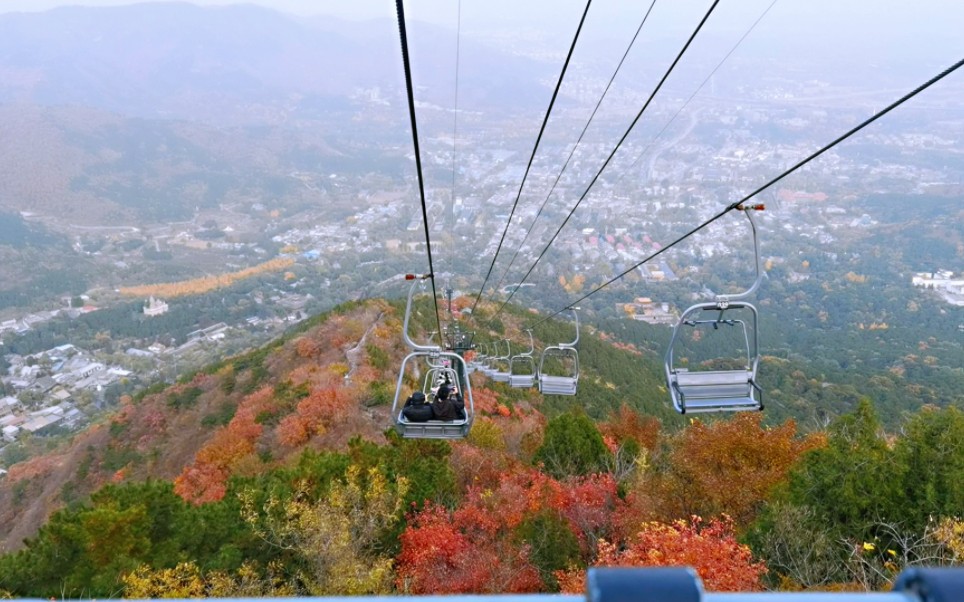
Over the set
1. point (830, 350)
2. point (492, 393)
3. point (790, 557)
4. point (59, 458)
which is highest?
point (790, 557)

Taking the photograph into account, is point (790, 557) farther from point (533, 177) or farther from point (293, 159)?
point (293, 159)

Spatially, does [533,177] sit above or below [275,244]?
above

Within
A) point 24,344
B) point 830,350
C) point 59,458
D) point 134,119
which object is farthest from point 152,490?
point 134,119

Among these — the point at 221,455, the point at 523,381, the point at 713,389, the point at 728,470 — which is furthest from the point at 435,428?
the point at 221,455

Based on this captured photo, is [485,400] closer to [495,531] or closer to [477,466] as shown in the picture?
[477,466]

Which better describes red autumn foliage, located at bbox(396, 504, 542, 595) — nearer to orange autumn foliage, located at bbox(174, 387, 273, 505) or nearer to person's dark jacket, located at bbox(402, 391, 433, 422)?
person's dark jacket, located at bbox(402, 391, 433, 422)

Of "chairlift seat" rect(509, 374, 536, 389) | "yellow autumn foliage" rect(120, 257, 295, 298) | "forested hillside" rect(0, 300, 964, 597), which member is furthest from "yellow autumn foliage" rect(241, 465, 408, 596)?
"yellow autumn foliage" rect(120, 257, 295, 298)

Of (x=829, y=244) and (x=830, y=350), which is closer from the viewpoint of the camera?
(x=830, y=350)

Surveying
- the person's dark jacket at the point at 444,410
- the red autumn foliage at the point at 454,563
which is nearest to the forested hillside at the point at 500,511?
Result: the red autumn foliage at the point at 454,563

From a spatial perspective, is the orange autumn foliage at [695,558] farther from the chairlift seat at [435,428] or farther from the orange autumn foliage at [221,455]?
the orange autumn foliage at [221,455]
